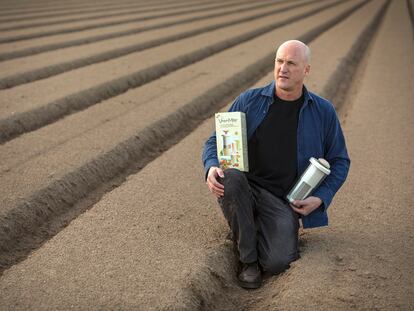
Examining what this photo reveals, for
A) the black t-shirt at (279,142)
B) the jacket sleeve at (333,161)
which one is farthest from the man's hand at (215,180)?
the jacket sleeve at (333,161)

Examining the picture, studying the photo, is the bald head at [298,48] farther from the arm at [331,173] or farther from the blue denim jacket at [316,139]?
the arm at [331,173]

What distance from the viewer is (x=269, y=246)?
2.97 metres

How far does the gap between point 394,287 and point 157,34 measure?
364 inches

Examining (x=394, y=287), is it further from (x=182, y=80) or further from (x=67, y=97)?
(x=182, y=80)

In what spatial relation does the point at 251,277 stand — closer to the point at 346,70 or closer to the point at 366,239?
the point at 366,239

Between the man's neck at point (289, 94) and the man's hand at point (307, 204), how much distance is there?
0.59m

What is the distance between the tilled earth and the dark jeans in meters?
0.11

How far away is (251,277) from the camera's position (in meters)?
2.91

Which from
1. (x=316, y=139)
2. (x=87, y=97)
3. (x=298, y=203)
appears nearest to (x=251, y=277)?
(x=298, y=203)

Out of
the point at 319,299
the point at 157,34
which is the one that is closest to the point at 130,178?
the point at 319,299

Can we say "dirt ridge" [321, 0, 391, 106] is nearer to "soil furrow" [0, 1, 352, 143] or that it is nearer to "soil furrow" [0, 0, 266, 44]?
"soil furrow" [0, 1, 352, 143]

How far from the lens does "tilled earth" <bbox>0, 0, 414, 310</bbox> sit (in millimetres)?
2748

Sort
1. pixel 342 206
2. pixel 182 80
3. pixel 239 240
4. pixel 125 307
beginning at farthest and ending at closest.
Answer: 1. pixel 182 80
2. pixel 342 206
3. pixel 239 240
4. pixel 125 307

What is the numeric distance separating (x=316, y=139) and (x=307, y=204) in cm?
38
